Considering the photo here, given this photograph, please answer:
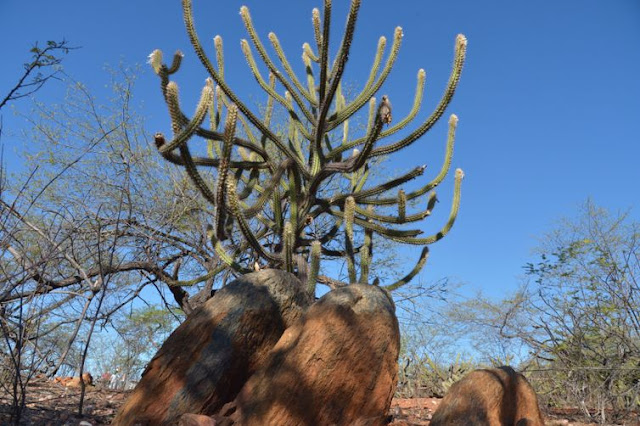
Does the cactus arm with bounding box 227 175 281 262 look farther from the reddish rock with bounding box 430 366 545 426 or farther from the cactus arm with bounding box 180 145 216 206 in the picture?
the reddish rock with bounding box 430 366 545 426

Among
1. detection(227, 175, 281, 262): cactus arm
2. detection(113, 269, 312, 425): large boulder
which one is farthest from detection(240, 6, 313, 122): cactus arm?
detection(113, 269, 312, 425): large boulder

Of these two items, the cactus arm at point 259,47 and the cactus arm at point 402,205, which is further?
the cactus arm at point 259,47

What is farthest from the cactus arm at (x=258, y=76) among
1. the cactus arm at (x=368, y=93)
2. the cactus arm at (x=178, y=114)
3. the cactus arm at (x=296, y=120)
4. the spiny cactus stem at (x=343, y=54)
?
the cactus arm at (x=178, y=114)

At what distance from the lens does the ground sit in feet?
12.6

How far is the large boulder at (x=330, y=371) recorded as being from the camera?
309cm

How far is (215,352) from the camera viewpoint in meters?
3.37

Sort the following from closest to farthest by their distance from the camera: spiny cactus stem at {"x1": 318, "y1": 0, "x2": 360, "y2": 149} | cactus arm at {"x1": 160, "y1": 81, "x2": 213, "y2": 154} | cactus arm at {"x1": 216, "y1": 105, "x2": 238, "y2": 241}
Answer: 1. cactus arm at {"x1": 160, "y1": 81, "x2": 213, "y2": 154}
2. cactus arm at {"x1": 216, "y1": 105, "x2": 238, "y2": 241}
3. spiny cactus stem at {"x1": 318, "y1": 0, "x2": 360, "y2": 149}

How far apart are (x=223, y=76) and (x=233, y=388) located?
A: 424cm

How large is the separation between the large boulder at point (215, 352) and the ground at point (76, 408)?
2.41ft

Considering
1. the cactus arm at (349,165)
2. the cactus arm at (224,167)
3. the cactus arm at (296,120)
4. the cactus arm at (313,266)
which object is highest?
the cactus arm at (296,120)

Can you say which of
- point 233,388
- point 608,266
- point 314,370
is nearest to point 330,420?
point 314,370

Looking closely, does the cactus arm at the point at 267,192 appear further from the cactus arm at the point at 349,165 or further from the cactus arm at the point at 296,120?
the cactus arm at the point at 296,120

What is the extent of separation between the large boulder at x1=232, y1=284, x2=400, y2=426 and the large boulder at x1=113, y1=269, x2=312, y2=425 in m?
0.23

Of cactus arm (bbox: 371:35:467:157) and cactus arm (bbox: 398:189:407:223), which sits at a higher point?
cactus arm (bbox: 371:35:467:157)
